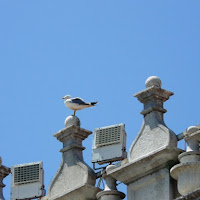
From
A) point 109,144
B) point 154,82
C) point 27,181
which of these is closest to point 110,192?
point 109,144

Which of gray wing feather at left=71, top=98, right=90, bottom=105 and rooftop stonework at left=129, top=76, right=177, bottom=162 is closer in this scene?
rooftop stonework at left=129, top=76, right=177, bottom=162

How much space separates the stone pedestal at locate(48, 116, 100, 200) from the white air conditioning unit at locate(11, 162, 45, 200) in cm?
99

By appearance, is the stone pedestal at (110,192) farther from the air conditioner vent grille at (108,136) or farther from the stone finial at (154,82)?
the stone finial at (154,82)

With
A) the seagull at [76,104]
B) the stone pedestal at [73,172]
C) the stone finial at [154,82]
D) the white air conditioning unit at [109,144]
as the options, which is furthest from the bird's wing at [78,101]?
the stone finial at [154,82]

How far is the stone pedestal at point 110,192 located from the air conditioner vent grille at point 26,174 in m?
3.31

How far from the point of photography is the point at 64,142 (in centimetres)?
3566

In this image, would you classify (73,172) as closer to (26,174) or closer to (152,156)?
(26,174)

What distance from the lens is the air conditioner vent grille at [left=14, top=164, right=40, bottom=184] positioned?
120 feet

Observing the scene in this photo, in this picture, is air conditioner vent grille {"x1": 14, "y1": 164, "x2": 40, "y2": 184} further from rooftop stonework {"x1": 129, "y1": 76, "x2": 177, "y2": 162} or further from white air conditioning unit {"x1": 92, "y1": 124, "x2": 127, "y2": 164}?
rooftop stonework {"x1": 129, "y1": 76, "x2": 177, "y2": 162}

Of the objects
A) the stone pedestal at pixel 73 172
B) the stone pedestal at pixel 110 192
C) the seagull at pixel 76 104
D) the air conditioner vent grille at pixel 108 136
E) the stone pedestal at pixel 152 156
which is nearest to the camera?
the stone pedestal at pixel 152 156

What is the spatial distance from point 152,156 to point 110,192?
159 cm

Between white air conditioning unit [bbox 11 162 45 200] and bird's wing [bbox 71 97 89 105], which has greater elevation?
bird's wing [bbox 71 97 89 105]

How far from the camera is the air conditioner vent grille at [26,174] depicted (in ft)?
120

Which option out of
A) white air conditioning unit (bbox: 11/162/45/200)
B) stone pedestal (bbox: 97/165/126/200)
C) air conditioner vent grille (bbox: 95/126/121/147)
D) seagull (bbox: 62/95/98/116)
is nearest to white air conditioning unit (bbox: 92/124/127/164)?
air conditioner vent grille (bbox: 95/126/121/147)
